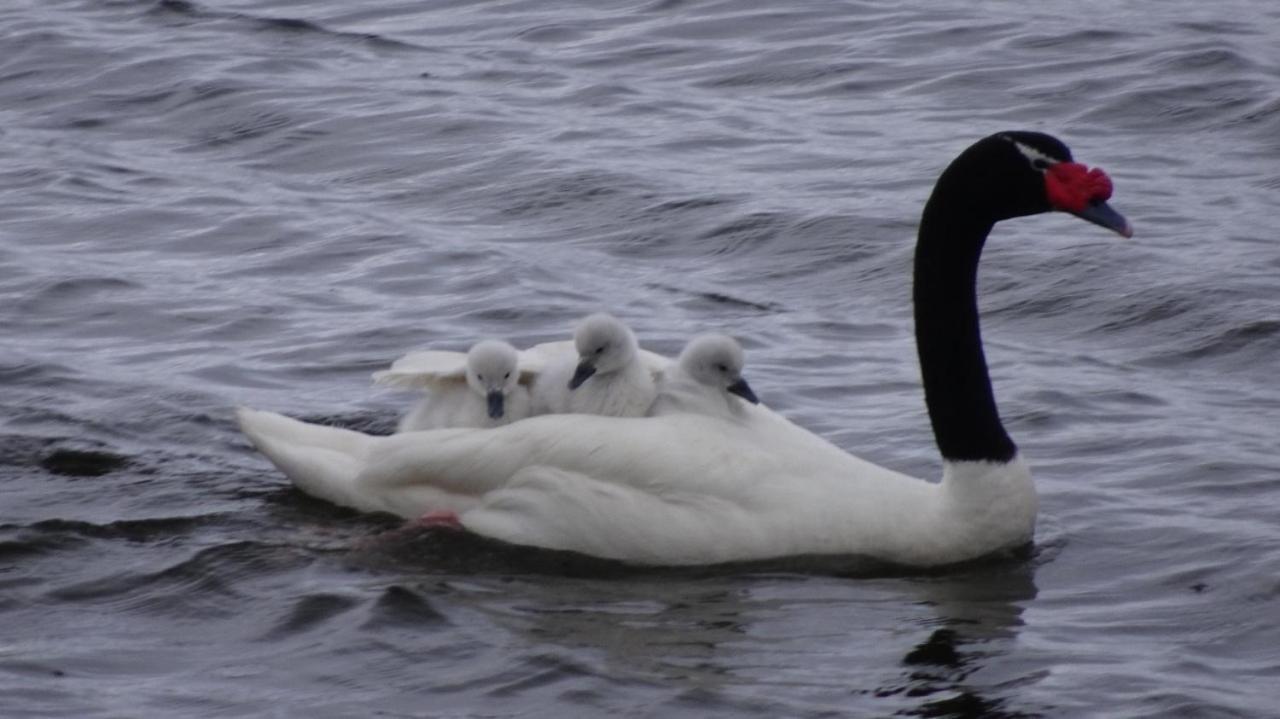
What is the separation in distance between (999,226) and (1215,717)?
22.9 ft

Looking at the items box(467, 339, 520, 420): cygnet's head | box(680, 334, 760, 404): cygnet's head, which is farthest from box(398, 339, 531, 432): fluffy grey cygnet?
box(680, 334, 760, 404): cygnet's head

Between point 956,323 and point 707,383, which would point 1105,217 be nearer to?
point 956,323

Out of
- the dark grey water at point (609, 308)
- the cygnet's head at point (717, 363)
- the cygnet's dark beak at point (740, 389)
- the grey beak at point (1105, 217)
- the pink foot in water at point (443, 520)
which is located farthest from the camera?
the pink foot in water at point (443, 520)

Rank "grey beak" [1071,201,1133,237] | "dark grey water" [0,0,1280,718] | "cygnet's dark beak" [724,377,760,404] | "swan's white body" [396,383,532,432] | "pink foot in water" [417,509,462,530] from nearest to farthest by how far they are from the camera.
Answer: "dark grey water" [0,0,1280,718] < "grey beak" [1071,201,1133,237] < "cygnet's dark beak" [724,377,760,404] < "pink foot in water" [417,509,462,530] < "swan's white body" [396,383,532,432]

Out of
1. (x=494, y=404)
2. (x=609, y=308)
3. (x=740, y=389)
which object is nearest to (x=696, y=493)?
(x=740, y=389)

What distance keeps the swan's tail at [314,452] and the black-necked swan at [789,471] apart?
0.48 ft

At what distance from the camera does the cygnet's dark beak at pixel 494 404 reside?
8.95 m

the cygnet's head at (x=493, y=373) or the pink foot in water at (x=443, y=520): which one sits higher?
→ the cygnet's head at (x=493, y=373)

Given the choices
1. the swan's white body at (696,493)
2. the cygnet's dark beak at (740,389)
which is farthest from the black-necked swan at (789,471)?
the cygnet's dark beak at (740,389)

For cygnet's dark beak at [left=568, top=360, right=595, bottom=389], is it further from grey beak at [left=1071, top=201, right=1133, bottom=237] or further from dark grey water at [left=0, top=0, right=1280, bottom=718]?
grey beak at [left=1071, top=201, right=1133, bottom=237]

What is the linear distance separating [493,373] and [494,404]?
4.5 inches

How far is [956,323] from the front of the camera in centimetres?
892

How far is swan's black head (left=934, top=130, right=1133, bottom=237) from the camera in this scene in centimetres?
859

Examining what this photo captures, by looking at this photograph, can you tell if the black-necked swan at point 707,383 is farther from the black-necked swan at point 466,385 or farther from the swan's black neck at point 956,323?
the swan's black neck at point 956,323
